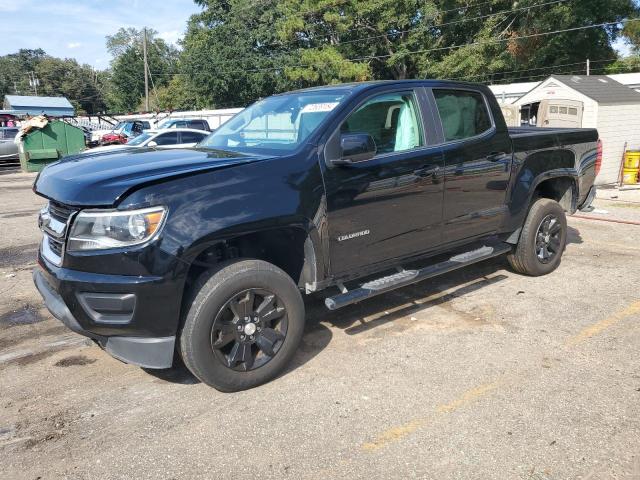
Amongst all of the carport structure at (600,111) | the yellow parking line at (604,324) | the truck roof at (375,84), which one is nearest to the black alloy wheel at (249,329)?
the truck roof at (375,84)

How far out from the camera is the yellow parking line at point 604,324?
13.7ft

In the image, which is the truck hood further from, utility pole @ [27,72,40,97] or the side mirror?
utility pole @ [27,72,40,97]

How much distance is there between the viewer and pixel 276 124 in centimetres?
430

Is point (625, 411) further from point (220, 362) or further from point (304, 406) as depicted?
point (220, 362)

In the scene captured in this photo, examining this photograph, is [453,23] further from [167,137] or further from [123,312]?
[123,312]

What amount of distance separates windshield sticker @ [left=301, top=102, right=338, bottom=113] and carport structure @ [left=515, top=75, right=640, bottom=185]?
10305mm

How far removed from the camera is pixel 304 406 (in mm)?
3301

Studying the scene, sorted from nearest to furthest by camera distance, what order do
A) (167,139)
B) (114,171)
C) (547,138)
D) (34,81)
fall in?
(114,171), (547,138), (167,139), (34,81)

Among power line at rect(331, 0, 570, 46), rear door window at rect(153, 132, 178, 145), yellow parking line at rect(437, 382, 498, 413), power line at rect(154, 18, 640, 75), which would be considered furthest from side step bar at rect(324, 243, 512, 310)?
power line at rect(331, 0, 570, 46)

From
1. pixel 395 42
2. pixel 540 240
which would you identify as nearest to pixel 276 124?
pixel 540 240

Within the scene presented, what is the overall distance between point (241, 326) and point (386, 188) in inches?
59.7

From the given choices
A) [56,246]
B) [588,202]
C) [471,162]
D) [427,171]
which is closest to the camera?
[56,246]

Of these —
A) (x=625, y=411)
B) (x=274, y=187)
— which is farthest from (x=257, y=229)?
(x=625, y=411)

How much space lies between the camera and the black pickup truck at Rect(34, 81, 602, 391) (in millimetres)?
3037
